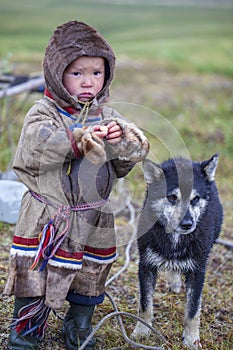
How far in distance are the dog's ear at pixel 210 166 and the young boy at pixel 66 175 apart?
648 mm

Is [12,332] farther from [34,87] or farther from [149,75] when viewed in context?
[149,75]

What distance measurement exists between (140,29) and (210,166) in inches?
397

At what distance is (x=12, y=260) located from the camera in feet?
8.71

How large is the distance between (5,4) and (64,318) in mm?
9192

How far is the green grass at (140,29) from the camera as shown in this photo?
34.8 ft

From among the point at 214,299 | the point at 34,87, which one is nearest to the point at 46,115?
the point at 214,299

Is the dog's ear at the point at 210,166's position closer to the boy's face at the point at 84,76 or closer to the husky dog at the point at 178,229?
the husky dog at the point at 178,229

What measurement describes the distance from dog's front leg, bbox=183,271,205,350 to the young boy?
0.74 m

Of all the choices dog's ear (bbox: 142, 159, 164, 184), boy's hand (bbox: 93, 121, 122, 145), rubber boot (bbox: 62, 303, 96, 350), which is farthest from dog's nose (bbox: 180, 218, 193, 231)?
boy's hand (bbox: 93, 121, 122, 145)

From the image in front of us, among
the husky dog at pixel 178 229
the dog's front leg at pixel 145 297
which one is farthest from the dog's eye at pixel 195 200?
the dog's front leg at pixel 145 297

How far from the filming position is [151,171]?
10.1 ft

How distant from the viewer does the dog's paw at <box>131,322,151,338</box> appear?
3195 millimetres

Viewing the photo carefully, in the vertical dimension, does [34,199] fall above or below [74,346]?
above

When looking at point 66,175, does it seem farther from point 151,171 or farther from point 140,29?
point 140,29
